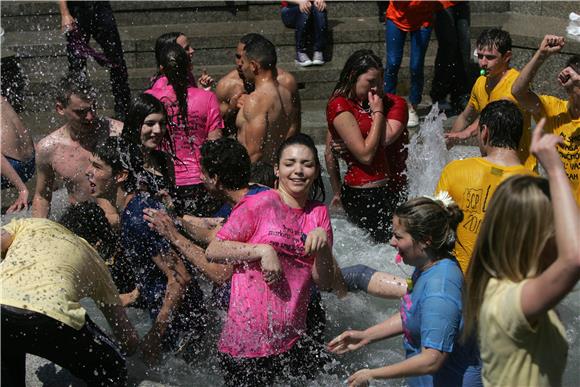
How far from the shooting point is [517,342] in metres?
2.76

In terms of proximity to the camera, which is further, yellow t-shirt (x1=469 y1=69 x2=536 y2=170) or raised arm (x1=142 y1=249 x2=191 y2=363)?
yellow t-shirt (x1=469 y1=69 x2=536 y2=170)

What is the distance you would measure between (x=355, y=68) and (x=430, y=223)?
238cm

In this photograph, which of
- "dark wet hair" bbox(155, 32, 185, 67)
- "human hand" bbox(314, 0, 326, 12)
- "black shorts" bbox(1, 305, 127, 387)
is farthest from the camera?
"human hand" bbox(314, 0, 326, 12)

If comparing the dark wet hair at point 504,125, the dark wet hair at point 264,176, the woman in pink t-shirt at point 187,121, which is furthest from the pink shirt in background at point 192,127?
the dark wet hair at point 504,125

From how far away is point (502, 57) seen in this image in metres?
5.55

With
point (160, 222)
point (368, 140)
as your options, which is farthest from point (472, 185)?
point (160, 222)

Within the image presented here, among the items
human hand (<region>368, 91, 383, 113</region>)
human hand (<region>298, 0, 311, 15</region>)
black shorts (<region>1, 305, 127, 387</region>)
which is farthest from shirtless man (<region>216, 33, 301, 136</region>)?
black shorts (<region>1, 305, 127, 387</region>)

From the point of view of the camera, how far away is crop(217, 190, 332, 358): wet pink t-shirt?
4109 mm

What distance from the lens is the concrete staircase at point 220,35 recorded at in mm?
9234

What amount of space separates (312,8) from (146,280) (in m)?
4.95

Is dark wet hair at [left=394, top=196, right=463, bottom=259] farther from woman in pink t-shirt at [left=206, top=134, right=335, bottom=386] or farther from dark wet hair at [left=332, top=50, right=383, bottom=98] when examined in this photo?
dark wet hair at [left=332, top=50, right=383, bottom=98]

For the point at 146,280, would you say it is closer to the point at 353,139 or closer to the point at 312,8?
the point at 353,139

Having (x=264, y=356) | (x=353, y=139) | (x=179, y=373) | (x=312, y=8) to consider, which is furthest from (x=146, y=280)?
(x=312, y=8)

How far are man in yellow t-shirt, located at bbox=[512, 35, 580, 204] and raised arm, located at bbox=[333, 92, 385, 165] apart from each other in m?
0.92
